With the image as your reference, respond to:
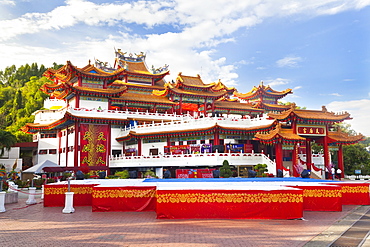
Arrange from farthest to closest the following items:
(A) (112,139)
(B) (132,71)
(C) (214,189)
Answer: (B) (132,71), (A) (112,139), (C) (214,189)

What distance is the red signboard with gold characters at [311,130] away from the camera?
31672 millimetres

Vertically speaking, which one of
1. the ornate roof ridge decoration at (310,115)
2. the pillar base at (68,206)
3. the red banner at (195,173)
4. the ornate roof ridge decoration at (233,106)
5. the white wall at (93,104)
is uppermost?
the ornate roof ridge decoration at (233,106)

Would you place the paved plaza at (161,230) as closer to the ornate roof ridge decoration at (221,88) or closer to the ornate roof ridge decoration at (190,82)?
the ornate roof ridge decoration at (190,82)

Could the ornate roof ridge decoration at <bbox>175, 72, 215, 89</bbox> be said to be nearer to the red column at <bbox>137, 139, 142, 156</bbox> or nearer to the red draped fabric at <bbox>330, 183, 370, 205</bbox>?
the red column at <bbox>137, 139, 142, 156</bbox>

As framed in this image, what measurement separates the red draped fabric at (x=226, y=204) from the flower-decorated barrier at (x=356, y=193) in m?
6.04

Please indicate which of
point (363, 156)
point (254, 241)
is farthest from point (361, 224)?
point (363, 156)

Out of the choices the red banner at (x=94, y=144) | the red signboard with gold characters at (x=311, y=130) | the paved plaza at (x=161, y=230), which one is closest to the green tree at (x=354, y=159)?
the red signboard with gold characters at (x=311, y=130)

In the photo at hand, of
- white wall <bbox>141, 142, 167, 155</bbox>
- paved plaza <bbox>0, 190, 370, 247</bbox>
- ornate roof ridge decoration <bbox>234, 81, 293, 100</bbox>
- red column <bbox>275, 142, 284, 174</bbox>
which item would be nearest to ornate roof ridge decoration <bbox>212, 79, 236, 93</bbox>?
ornate roof ridge decoration <bbox>234, 81, 293, 100</bbox>

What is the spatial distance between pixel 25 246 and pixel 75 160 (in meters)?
30.2

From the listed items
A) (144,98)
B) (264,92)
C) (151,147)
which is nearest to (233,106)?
(264,92)

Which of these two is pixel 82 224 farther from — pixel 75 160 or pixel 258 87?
pixel 258 87

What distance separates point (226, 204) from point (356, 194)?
27.6ft

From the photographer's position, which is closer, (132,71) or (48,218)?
(48,218)

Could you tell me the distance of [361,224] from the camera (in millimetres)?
11820
